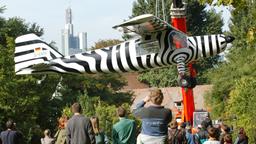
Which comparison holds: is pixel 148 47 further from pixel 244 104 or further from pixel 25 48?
pixel 244 104

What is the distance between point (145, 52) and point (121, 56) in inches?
40.5

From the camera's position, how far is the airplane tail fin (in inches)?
1061

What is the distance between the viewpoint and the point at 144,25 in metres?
22.9

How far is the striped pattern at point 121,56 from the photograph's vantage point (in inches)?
930

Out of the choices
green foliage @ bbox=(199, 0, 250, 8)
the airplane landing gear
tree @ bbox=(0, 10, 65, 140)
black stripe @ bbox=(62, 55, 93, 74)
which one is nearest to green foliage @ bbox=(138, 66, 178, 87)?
tree @ bbox=(0, 10, 65, 140)

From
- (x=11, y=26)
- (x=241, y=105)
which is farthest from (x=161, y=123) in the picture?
(x=11, y=26)

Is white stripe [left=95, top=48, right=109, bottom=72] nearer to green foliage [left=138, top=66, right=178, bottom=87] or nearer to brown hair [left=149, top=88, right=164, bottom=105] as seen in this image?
brown hair [left=149, top=88, right=164, bottom=105]

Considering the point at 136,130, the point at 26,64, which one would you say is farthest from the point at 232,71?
the point at 136,130

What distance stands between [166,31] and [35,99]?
14.7 meters

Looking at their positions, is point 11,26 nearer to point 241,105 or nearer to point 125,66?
point 241,105

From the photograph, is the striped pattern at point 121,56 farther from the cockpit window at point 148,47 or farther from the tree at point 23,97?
the tree at point 23,97

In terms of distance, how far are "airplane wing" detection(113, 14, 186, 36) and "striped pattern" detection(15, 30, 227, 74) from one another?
280 mm

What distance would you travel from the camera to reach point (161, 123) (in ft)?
36.3

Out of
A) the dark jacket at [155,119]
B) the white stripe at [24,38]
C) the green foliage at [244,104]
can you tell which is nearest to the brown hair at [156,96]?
the dark jacket at [155,119]
